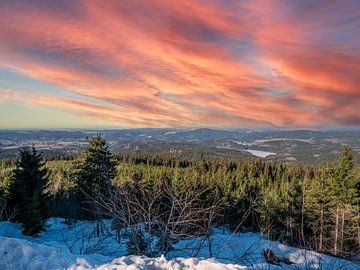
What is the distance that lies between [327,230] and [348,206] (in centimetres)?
760

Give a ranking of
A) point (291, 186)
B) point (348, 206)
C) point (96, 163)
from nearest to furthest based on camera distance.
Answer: point (348, 206) → point (96, 163) → point (291, 186)

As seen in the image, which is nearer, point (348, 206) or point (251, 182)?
point (348, 206)

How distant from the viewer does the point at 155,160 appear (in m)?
106

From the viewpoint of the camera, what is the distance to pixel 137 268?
5055 mm

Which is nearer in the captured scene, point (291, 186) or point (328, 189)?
point (328, 189)

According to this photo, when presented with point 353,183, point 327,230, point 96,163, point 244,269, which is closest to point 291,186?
point 327,230

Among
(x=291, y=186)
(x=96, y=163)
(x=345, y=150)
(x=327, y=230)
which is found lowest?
(x=327, y=230)

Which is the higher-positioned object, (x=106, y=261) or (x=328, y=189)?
(x=106, y=261)

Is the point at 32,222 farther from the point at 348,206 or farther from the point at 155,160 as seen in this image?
the point at 155,160

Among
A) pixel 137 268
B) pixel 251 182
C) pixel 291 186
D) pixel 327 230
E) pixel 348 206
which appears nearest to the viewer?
pixel 137 268

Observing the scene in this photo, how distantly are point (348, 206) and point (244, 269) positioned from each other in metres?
25.0

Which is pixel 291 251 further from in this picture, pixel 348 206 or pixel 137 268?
pixel 348 206

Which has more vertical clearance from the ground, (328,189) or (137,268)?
(137,268)

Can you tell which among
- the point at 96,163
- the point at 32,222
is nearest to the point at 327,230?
the point at 96,163
